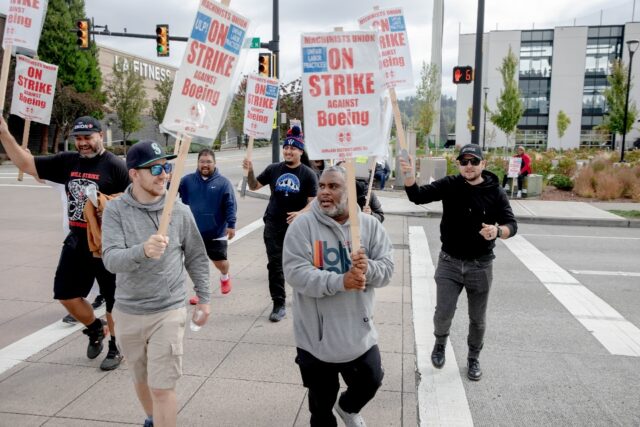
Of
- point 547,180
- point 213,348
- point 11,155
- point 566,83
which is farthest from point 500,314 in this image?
point 566,83

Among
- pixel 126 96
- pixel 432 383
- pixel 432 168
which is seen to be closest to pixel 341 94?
pixel 432 383

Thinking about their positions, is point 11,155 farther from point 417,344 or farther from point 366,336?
point 417,344

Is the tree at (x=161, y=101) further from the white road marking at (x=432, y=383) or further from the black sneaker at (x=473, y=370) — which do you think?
the black sneaker at (x=473, y=370)

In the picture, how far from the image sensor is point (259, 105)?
A: 720cm

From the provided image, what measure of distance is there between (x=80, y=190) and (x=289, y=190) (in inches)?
82.0

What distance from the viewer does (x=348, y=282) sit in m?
2.81

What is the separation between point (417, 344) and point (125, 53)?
54227 mm

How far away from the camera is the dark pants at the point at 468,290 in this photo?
14.5 feet

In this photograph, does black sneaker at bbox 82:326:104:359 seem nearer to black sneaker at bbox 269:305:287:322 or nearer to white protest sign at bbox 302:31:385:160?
black sneaker at bbox 269:305:287:322

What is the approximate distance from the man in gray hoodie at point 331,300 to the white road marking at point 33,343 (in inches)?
115

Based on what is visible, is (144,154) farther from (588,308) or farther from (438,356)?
(588,308)

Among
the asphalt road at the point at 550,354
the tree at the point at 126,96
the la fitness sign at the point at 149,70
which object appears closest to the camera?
the asphalt road at the point at 550,354

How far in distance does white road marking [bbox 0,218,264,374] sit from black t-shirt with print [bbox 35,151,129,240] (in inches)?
50.3

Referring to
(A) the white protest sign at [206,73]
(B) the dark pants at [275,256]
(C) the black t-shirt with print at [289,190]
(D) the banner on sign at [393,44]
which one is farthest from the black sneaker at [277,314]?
(A) the white protest sign at [206,73]
